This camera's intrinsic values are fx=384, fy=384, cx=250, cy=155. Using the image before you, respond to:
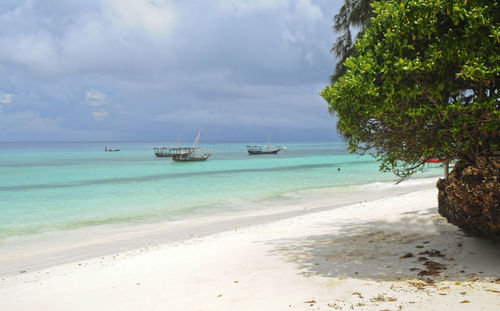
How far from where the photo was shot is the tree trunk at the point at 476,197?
19.7 feet

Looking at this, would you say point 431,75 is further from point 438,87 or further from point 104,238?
point 104,238

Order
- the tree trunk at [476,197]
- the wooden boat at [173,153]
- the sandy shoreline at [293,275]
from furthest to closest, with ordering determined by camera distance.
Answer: the wooden boat at [173,153] < the tree trunk at [476,197] < the sandy shoreline at [293,275]

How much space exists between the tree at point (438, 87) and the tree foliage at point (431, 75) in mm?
13

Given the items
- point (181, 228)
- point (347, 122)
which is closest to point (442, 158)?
point (347, 122)

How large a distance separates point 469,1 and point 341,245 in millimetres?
5320

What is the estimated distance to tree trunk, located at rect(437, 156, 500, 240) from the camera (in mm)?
6012

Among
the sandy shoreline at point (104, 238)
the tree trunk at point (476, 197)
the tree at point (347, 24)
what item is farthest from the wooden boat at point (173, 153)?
the tree trunk at point (476, 197)

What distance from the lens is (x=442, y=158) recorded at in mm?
7395

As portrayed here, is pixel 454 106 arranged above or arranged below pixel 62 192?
above

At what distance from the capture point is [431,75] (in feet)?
18.7

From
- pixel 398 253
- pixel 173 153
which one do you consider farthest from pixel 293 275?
pixel 173 153

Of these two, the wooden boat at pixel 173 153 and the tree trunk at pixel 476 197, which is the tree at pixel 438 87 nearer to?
the tree trunk at pixel 476 197

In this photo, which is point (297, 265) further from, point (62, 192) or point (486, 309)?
point (62, 192)

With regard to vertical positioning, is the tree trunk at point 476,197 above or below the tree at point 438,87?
below
